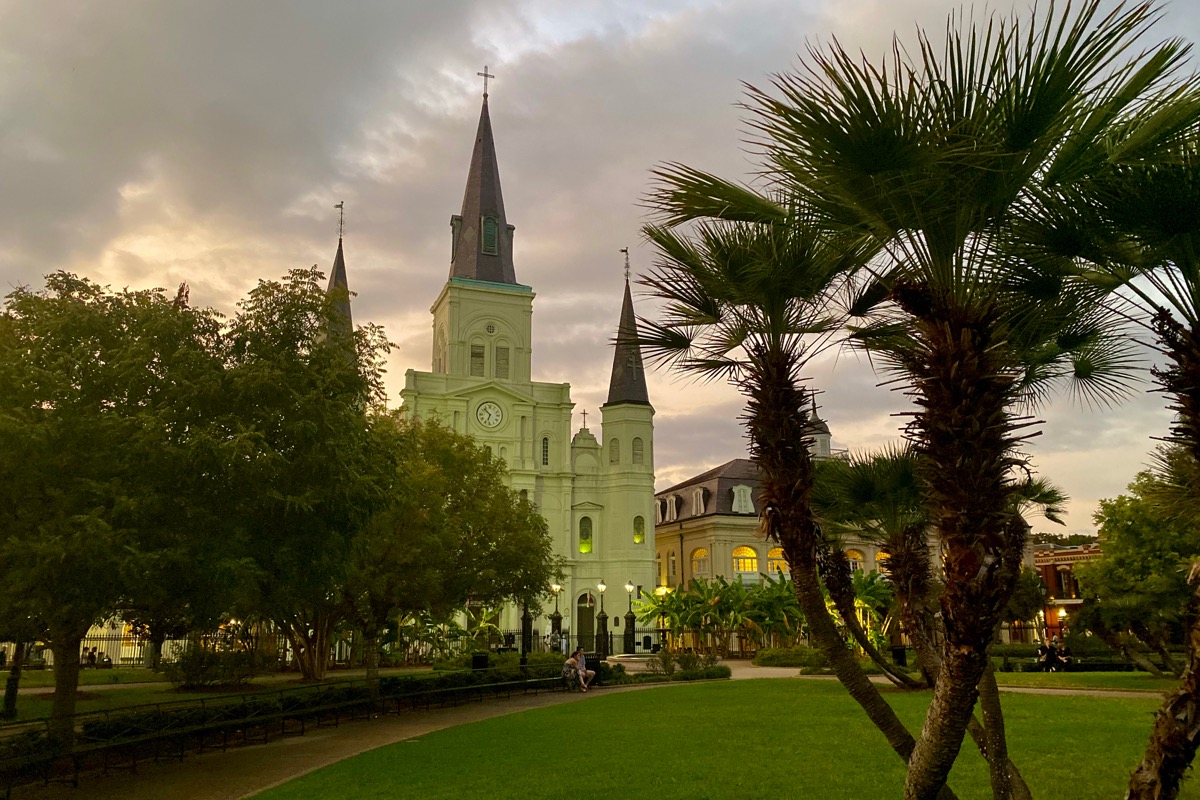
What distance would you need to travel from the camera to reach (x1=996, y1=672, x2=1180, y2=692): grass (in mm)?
21922

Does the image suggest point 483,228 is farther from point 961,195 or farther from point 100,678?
point 961,195

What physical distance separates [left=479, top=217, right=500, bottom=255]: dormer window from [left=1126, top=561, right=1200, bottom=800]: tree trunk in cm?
5935

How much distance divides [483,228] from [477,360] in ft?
32.3

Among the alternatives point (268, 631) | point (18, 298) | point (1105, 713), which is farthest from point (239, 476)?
point (268, 631)

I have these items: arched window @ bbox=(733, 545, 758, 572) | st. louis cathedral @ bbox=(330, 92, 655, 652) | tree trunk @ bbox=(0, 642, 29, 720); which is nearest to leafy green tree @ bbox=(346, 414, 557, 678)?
tree trunk @ bbox=(0, 642, 29, 720)

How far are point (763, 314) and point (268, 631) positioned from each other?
3843 centimetres

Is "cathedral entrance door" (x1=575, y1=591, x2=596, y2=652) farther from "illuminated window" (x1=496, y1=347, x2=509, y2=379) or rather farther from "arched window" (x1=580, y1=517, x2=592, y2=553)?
"illuminated window" (x1=496, y1=347, x2=509, y2=379)

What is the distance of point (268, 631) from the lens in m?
40.2

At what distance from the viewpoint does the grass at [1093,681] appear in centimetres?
2192

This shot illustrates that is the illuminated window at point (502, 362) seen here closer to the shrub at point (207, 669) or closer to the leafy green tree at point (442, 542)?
the leafy green tree at point (442, 542)

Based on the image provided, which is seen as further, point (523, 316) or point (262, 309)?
point (523, 316)

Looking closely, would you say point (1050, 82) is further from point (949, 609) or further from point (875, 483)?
point (875, 483)

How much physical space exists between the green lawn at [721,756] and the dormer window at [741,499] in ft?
151

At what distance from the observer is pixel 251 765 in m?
13.9
